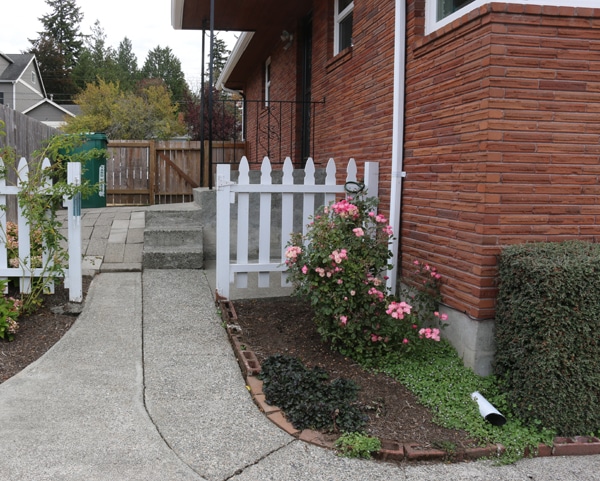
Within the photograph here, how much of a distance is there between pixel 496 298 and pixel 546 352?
0.56 m

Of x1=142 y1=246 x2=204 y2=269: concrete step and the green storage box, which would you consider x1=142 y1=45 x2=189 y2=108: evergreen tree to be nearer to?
the green storage box

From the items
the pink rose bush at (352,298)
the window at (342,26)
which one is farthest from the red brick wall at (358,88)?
the pink rose bush at (352,298)

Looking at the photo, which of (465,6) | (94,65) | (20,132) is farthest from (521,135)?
(94,65)

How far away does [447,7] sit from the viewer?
4688 millimetres

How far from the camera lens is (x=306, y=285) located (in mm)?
4418

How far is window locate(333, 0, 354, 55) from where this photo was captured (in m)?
7.49

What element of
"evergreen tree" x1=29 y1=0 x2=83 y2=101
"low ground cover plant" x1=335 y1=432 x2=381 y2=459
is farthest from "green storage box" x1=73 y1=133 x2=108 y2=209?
"evergreen tree" x1=29 y1=0 x2=83 y2=101

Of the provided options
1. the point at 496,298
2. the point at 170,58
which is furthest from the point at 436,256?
the point at 170,58

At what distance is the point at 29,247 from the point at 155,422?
273 cm

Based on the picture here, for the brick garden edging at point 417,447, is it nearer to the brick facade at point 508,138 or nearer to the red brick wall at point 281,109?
the brick facade at point 508,138

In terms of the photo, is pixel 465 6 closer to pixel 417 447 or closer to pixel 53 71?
pixel 417 447

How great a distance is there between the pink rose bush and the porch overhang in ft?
19.9

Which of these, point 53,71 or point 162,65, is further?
point 162,65

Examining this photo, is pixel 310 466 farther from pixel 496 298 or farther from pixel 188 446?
pixel 496 298
